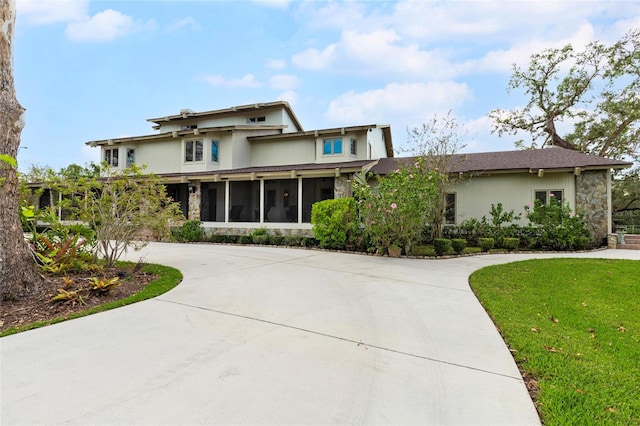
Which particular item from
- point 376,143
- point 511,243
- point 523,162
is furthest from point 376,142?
point 511,243

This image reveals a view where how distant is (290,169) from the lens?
1438 centimetres

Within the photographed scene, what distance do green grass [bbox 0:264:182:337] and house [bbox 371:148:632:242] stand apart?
30.1 ft

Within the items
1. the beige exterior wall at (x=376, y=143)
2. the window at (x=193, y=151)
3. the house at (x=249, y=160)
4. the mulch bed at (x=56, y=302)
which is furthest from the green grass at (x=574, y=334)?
the window at (x=193, y=151)

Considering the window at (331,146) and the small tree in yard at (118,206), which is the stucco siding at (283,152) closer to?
the window at (331,146)

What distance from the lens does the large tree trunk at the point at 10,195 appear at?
14.7ft

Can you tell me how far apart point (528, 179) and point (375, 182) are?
20.2 ft

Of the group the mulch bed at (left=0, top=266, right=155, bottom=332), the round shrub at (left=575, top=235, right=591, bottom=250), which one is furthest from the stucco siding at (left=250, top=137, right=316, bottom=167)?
the mulch bed at (left=0, top=266, right=155, bottom=332)

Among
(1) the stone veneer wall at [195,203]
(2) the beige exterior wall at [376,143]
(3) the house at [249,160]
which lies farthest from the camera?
(2) the beige exterior wall at [376,143]

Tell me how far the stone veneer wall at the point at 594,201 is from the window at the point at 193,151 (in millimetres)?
17332

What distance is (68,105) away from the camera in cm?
1752

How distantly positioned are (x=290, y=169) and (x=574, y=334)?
12112 millimetres

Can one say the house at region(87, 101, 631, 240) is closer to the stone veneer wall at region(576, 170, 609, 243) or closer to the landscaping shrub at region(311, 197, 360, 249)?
Answer: the stone veneer wall at region(576, 170, 609, 243)

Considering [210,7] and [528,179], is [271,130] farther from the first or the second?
[528,179]

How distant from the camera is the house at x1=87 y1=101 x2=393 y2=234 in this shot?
1487 centimetres
